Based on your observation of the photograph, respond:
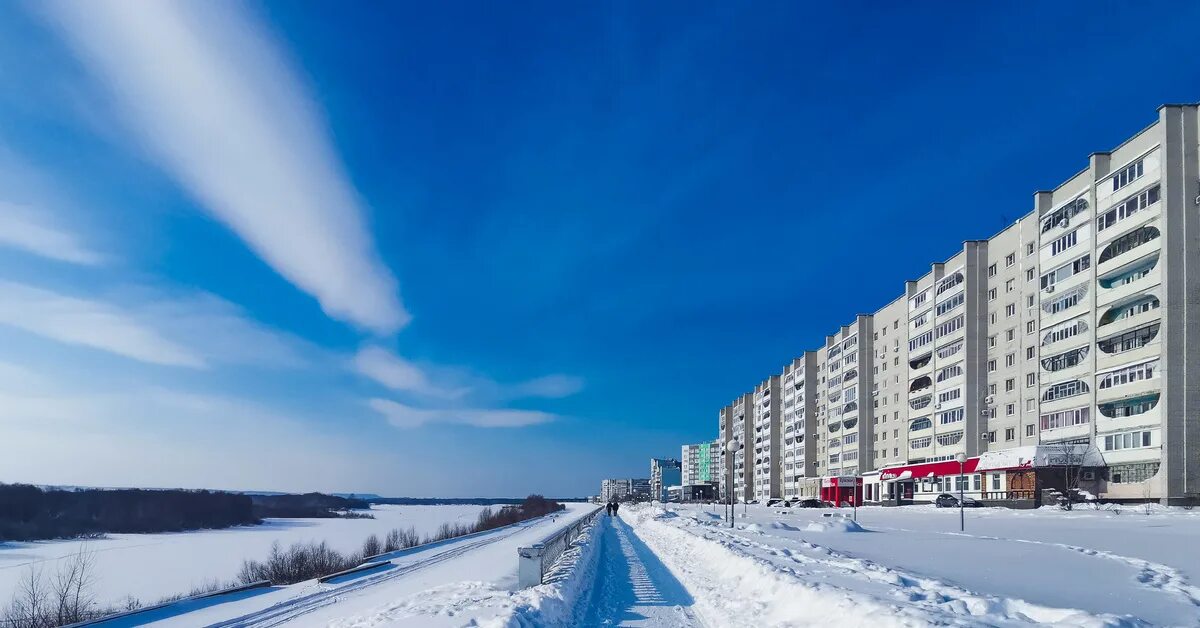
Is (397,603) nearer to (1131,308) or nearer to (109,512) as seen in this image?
(1131,308)

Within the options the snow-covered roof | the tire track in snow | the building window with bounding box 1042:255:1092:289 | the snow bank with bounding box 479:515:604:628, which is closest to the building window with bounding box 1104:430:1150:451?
the snow-covered roof

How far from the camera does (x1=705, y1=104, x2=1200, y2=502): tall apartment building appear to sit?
40.2 meters

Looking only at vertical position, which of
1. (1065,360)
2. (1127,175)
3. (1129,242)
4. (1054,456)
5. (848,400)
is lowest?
(1054,456)

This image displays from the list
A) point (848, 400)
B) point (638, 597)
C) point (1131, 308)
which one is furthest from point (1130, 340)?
point (848, 400)

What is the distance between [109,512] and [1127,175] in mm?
102198

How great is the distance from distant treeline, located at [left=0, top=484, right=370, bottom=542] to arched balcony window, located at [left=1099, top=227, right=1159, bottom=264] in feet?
294

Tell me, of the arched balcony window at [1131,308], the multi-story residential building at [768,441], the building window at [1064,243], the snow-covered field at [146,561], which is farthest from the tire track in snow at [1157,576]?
the multi-story residential building at [768,441]

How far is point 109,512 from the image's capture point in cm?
8631

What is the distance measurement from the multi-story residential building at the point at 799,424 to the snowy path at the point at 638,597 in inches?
3425

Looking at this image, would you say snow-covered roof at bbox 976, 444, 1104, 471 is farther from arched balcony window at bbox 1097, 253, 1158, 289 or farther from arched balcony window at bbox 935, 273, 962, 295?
arched balcony window at bbox 935, 273, 962, 295

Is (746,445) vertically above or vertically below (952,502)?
below

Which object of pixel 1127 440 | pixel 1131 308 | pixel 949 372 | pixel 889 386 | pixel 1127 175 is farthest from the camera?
pixel 889 386

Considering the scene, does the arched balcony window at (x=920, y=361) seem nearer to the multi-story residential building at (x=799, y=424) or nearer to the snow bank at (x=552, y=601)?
the multi-story residential building at (x=799, y=424)

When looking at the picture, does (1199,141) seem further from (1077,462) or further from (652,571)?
(652,571)
